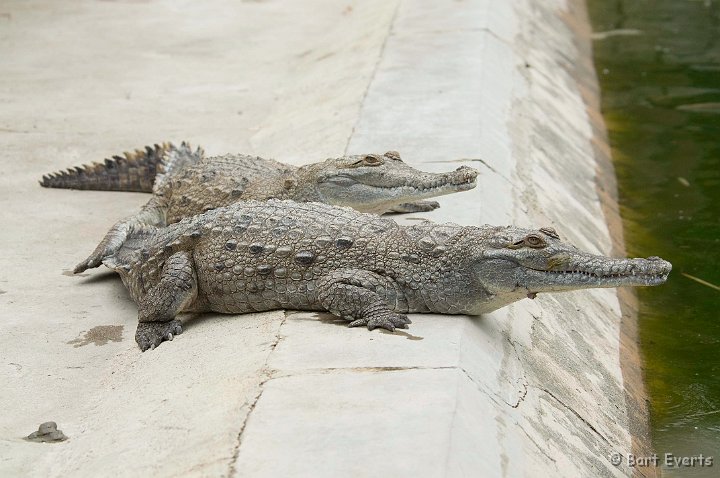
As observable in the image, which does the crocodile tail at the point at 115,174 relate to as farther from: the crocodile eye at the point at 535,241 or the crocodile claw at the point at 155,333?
the crocodile eye at the point at 535,241

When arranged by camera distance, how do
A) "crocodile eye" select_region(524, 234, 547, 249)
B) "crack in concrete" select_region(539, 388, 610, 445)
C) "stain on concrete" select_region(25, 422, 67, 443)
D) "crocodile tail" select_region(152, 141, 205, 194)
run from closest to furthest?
"stain on concrete" select_region(25, 422, 67, 443) → "crocodile eye" select_region(524, 234, 547, 249) → "crack in concrete" select_region(539, 388, 610, 445) → "crocodile tail" select_region(152, 141, 205, 194)

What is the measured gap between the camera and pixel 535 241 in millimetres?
5266

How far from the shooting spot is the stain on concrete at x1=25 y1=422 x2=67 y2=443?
199 inches

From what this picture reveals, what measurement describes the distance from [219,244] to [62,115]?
5184 mm

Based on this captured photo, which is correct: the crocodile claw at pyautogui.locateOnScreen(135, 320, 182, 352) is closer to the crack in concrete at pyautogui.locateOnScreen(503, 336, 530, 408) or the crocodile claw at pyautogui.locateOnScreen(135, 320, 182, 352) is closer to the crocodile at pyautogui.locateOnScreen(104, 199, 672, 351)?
the crocodile at pyautogui.locateOnScreen(104, 199, 672, 351)

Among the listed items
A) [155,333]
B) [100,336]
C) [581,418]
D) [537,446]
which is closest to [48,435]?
[155,333]

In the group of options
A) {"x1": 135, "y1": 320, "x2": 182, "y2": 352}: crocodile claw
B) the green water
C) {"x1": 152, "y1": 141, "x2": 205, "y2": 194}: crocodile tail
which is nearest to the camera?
{"x1": 135, "y1": 320, "x2": 182, "y2": 352}: crocodile claw

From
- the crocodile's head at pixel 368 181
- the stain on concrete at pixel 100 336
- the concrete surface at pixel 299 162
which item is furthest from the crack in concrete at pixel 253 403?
the crocodile's head at pixel 368 181

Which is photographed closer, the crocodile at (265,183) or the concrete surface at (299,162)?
the concrete surface at (299,162)

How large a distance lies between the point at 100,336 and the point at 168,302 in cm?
58

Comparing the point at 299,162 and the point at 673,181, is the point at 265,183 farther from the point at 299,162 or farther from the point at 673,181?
the point at 673,181

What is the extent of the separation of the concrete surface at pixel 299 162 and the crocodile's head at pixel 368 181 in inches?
14.6

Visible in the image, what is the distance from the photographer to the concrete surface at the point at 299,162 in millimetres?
4547

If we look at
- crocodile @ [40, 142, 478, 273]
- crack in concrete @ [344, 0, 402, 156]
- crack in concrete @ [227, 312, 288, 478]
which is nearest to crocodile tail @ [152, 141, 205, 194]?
crocodile @ [40, 142, 478, 273]
